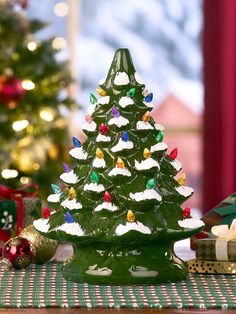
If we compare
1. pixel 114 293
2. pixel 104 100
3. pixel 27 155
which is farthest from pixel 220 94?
pixel 114 293

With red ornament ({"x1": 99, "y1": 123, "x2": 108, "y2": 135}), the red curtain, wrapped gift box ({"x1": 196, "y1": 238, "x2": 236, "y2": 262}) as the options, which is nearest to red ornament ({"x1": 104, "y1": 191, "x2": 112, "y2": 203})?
red ornament ({"x1": 99, "y1": 123, "x2": 108, "y2": 135})

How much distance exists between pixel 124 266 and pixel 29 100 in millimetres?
3329

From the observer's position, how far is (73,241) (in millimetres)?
1451

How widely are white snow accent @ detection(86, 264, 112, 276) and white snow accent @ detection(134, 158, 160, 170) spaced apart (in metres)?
0.17

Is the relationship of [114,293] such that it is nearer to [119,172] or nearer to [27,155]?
[119,172]

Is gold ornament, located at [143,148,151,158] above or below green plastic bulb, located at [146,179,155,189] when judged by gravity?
above

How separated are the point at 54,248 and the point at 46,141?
2960mm

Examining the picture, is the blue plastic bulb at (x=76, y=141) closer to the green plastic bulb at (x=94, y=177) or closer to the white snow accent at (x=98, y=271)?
the green plastic bulb at (x=94, y=177)

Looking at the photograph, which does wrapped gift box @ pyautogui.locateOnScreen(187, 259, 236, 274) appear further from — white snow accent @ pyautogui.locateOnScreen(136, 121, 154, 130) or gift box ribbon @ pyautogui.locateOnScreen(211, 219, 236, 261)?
white snow accent @ pyautogui.locateOnScreen(136, 121, 154, 130)

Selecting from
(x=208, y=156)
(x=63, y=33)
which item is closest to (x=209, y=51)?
(x=208, y=156)

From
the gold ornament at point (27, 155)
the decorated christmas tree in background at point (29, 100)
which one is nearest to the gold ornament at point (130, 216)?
the decorated christmas tree in background at point (29, 100)

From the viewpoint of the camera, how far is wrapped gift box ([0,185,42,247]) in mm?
1808

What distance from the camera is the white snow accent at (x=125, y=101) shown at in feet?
4.86

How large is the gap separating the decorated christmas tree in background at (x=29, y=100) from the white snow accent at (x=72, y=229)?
2.98 meters
